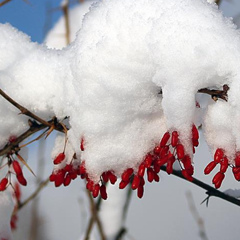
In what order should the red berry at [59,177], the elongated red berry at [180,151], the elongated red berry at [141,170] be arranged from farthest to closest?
the red berry at [59,177], the elongated red berry at [141,170], the elongated red berry at [180,151]

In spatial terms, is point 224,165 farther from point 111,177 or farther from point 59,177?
point 59,177

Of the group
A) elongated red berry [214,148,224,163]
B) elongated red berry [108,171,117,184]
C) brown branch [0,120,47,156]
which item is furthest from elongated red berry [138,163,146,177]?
brown branch [0,120,47,156]

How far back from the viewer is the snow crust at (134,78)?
46.5 inches

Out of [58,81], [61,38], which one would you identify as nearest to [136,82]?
[58,81]

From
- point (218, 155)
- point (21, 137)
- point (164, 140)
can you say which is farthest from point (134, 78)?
point (21, 137)

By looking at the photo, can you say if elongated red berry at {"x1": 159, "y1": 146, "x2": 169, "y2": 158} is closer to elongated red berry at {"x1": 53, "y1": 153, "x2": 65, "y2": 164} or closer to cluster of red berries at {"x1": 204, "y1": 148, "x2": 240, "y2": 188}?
cluster of red berries at {"x1": 204, "y1": 148, "x2": 240, "y2": 188}

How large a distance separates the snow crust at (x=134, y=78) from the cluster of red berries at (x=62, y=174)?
0.06 meters

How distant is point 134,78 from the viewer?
129cm

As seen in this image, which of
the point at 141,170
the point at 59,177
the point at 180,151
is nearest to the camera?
the point at 180,151

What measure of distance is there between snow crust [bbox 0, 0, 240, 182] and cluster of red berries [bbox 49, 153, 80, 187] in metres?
0.06

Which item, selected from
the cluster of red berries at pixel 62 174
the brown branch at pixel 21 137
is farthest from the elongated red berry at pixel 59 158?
the brown branch at pixel 21 137

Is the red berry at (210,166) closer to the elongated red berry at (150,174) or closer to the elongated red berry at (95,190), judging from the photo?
the elongated red berry at (150,174)

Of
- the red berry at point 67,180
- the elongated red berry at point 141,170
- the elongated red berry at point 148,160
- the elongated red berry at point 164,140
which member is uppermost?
the elongated red berry at point 164,140

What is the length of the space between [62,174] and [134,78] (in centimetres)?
40
